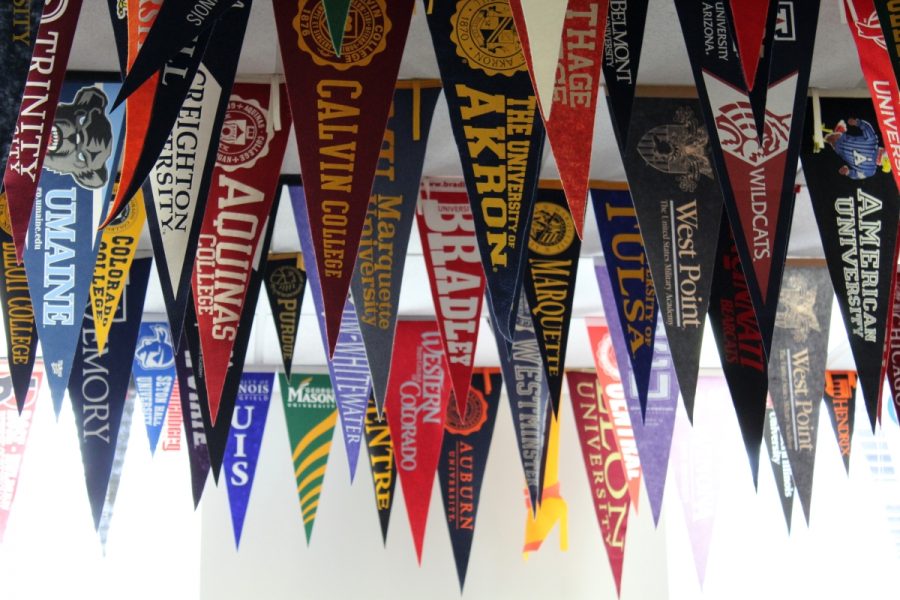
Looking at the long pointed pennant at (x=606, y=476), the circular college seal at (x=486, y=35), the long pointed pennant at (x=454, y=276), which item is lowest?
the long pointed pennant at (x=606, y=476)

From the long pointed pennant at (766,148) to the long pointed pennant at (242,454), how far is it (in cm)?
328

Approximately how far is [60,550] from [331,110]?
4.25 m

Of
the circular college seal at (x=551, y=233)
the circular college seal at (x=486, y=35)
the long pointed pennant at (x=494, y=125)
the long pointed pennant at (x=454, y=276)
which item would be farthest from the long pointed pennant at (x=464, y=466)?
the circular college seal at (x=486, y=35)

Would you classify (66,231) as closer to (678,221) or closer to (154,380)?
(678,221)

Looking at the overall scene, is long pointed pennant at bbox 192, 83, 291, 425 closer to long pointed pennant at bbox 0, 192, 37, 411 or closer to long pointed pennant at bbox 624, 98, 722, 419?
long pointed pennant at bbox 0, 192, 37, 411

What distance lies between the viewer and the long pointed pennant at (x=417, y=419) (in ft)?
18.7

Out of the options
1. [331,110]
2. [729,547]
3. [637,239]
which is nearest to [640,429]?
[637,239]

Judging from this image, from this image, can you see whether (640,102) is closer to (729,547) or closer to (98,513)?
(98,513)

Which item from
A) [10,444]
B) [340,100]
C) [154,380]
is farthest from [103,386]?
[340,100]

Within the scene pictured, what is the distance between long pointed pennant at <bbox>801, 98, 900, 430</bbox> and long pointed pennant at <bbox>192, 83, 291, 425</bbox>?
173cm

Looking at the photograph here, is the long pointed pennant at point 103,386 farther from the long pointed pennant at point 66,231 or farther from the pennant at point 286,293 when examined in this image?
the long pointed pennant at point 66,231

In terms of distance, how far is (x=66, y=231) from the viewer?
3527 millimetres

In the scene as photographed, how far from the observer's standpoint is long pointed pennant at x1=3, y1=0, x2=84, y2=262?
2.92m

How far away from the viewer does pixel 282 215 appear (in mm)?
4898
